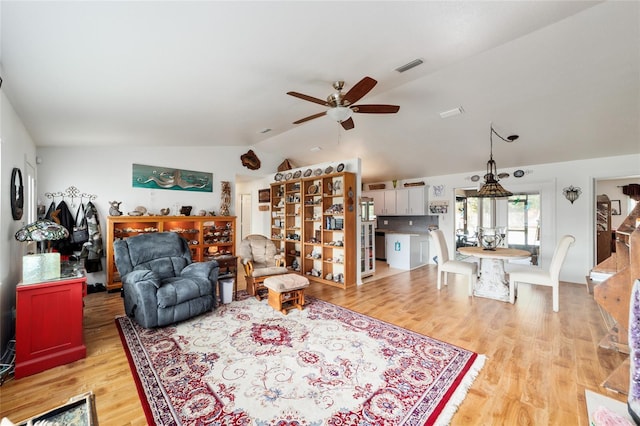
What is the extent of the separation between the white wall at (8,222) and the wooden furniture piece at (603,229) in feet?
31.4

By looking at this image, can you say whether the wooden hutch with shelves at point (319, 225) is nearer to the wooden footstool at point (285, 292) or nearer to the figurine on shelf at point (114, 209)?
the wooden footstool at point (285, 292)

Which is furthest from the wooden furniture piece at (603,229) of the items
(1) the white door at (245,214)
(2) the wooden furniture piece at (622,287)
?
(1) the white door at (245,214)

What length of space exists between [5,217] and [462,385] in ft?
13.5

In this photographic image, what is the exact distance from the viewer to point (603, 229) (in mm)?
5969

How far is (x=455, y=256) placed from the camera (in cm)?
645

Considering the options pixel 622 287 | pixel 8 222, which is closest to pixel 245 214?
pixel 8 222

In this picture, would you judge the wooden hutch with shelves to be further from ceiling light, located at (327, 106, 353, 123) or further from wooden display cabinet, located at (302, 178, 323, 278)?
ceiling light, located at (327, 106, 353, 123)

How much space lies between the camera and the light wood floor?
1731 mm

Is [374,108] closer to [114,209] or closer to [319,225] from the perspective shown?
[319,225]

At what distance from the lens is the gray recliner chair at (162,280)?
111 inches

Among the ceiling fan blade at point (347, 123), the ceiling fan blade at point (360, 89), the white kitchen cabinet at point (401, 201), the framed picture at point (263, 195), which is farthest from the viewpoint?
the white kitchen cabinet at point (401, 201)

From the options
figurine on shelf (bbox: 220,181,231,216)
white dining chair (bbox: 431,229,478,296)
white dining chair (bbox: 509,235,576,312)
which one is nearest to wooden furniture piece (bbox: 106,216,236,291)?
figurine on shelf (bbox: 220,181,231,216)

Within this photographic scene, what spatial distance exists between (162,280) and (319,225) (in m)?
3.01

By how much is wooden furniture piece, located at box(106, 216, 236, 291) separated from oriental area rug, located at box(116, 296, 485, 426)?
1823 millimetres
